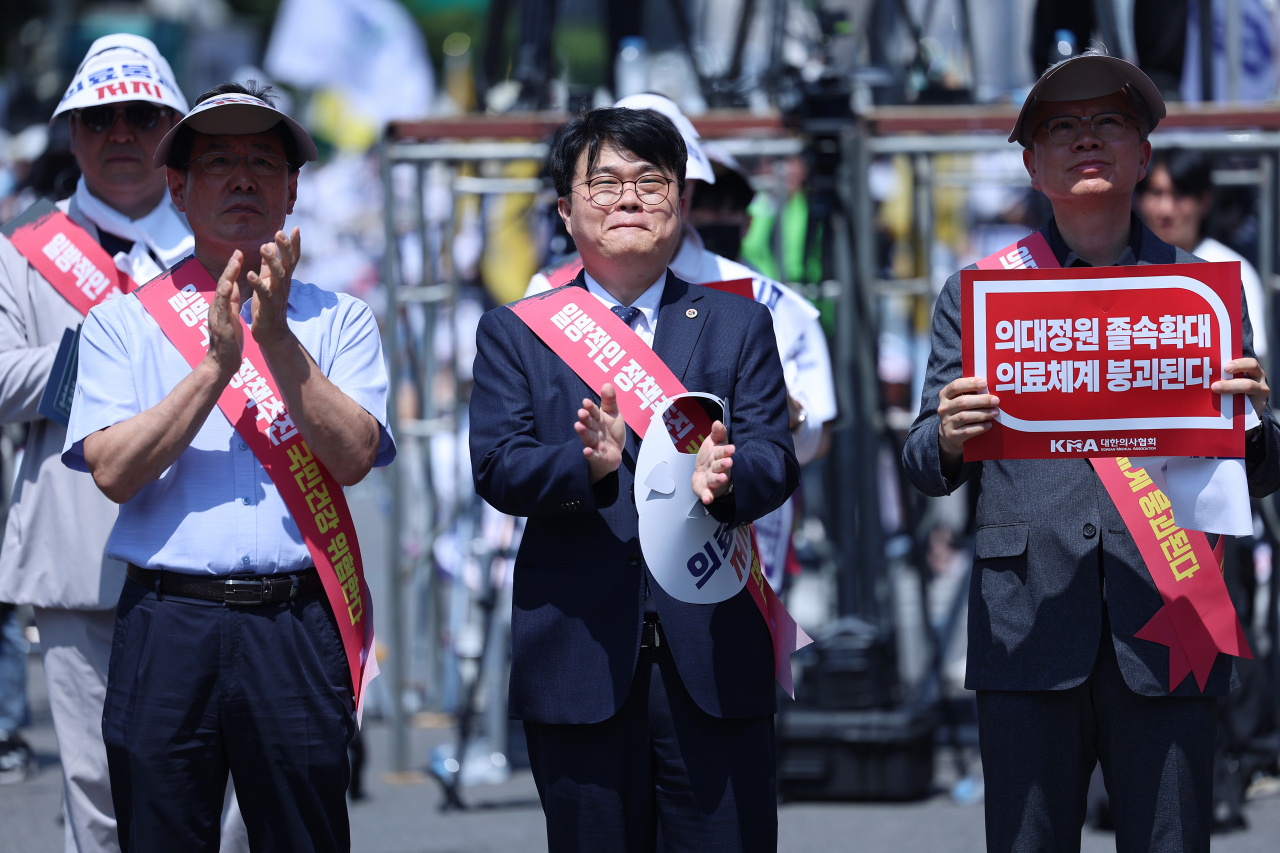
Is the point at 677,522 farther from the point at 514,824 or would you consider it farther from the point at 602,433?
the point at 514,824

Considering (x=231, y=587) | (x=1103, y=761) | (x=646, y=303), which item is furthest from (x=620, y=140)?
(x=1103, y=761)

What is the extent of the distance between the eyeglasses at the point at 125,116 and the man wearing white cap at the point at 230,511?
0.94m

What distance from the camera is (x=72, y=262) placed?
4199mm

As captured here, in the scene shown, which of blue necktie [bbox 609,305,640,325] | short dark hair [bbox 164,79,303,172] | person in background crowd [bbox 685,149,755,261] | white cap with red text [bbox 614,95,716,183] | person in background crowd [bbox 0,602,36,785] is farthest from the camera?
person in background crowd [bbox 0,602,36,785]

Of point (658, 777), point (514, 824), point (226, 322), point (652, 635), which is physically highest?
point (226, 322)

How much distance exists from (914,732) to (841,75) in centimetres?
247

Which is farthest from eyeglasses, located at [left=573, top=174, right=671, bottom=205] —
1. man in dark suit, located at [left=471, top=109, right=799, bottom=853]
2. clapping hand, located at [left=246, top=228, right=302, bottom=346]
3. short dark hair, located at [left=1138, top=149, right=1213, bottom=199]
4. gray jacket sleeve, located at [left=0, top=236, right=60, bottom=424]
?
short dark hair, located at [left=1138, top=149, right=1213, bottom=199]

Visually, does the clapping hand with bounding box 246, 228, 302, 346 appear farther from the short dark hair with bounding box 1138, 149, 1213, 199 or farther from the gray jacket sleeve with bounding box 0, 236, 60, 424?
the short dark hair with bounding box 1138, 149, 1213, 199

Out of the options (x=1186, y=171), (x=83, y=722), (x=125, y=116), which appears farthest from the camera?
(x=1186, y=171)

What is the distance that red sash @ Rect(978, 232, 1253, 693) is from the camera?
3.18m

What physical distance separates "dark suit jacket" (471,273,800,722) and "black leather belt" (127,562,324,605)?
0.48m

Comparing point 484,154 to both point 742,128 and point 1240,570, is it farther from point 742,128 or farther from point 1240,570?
point 1240,570

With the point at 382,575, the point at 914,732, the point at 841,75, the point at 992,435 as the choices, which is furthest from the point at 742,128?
the point at 382,575

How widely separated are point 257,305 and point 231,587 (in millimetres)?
588
